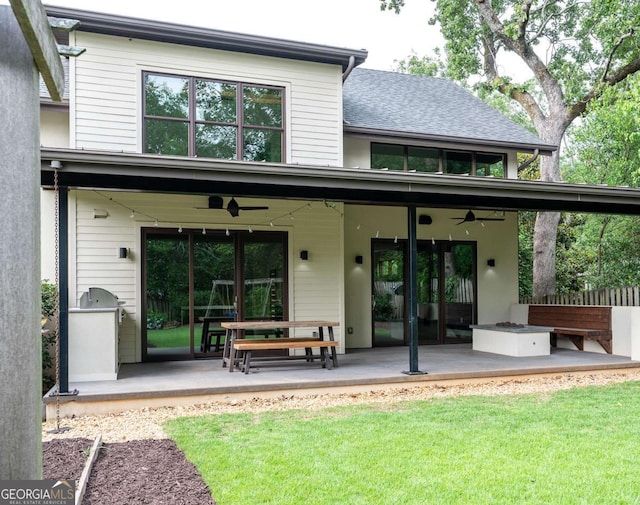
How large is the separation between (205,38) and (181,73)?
65cm

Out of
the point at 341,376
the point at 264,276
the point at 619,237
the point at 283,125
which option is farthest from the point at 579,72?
the point at 341,376

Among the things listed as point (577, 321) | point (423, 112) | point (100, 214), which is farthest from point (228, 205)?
point (577, 321)

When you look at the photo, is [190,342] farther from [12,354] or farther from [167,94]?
[12,354]

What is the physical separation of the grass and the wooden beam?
2.64 metres

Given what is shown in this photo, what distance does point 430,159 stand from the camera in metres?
11.3

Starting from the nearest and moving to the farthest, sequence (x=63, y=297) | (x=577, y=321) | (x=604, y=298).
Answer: (x=63, y=297) → (x=604, y=298) → (x=577, y=321)

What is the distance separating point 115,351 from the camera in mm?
7340

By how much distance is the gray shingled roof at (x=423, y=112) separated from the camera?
11031 mm

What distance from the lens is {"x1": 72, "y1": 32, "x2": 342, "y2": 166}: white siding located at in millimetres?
8539

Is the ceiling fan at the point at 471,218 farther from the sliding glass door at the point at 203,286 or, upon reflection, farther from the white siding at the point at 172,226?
the sliding glass door at the point at 203,286

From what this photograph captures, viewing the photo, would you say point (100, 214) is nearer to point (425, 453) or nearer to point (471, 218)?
point (425, 453)

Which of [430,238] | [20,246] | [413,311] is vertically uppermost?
[430,238]

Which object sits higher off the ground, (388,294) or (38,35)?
(38,35)

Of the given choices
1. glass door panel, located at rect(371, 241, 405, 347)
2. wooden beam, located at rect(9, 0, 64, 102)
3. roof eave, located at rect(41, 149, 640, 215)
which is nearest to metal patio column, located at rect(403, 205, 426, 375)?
→ roof eave, located at rect(41, 149, 640, 215)
